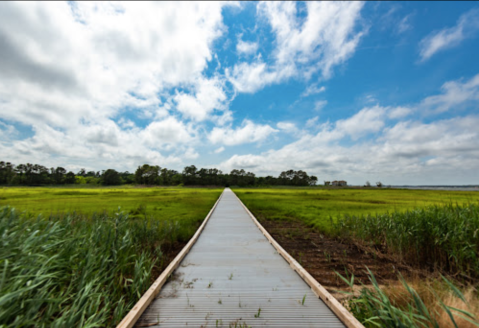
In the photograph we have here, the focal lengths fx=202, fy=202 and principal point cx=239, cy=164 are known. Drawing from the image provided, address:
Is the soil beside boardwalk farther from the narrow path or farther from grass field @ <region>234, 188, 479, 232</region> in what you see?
grass field @ <region>234, 188, 479, 232</region>

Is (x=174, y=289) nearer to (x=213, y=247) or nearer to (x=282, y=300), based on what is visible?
(x=282, y=300)

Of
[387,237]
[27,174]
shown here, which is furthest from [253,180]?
[387,237]

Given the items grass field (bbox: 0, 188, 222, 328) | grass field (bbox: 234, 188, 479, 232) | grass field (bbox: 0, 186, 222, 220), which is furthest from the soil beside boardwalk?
grass field (bbox: 0, 186, 222, 220)

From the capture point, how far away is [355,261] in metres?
6.66

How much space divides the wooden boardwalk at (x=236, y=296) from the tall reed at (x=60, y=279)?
26.0 inches

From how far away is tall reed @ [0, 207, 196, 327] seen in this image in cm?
223

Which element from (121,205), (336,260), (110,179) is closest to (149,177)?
(110,179)

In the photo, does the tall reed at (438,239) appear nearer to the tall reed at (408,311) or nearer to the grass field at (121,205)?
the tall reed at (408,311)

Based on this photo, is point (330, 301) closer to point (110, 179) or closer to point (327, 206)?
point (327, 206)

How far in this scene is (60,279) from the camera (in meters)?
2.98

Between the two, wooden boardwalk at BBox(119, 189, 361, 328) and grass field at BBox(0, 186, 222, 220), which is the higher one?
wooden boardwalk at BBox(119, 189, 361, 328)

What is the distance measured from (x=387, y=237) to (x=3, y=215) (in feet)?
35.6

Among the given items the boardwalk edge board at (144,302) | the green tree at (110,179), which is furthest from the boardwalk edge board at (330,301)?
the green tree at (110,179)

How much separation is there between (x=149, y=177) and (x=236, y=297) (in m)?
107
